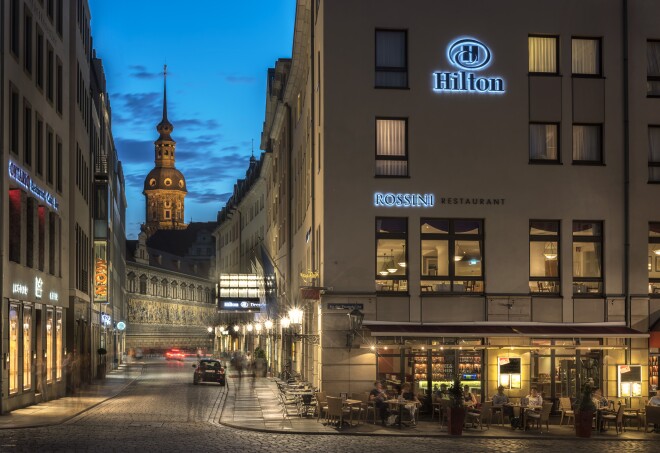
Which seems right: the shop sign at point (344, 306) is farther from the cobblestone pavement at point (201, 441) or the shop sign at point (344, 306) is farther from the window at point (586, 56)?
the window at point (586, 56)

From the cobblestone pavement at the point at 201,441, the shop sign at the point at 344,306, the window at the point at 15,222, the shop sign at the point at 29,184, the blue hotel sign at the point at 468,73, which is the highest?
the blue hotel sign at the point at 468,73

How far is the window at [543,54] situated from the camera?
3453 cm

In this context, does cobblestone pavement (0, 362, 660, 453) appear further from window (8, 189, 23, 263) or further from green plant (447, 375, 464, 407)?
window (8, 189, 23, 263)

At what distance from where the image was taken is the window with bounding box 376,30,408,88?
3378cm

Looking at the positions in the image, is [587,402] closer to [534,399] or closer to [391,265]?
[534,399]

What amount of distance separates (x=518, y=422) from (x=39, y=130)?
20.8 m

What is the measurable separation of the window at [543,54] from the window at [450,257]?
591 centimetres

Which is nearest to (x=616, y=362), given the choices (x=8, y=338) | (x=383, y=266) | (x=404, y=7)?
(x=383, y=266)

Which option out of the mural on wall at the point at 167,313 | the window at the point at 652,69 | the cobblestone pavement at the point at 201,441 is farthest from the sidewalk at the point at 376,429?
the mural on wall at the point at 167,313

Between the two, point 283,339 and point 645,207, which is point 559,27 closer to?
point 645,207

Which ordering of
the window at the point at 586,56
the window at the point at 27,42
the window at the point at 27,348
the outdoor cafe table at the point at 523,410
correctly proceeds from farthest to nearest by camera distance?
the window at the point at 27,42 < the window at the point at 27,348 < the window at the point at 586,56 < the outdoor cafe table at the point at 523,410

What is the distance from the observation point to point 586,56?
34.7 meters

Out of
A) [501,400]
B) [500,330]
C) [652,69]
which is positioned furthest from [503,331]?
[652,69]

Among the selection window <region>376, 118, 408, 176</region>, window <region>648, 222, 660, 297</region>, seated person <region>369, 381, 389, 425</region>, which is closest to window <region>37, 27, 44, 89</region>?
window <region>376, 118, 408, 176</region>
